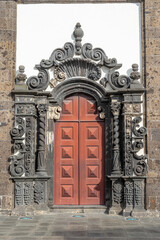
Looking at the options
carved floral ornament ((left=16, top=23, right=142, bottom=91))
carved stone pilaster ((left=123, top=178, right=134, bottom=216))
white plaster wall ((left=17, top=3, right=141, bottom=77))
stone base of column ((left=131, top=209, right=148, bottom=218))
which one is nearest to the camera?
stone base of column ((left=131, top=209, right=148, bottom=218))

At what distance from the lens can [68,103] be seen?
7.80m

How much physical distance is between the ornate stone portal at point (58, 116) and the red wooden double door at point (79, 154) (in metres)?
0.16

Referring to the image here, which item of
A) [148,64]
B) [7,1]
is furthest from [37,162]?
[7,1]

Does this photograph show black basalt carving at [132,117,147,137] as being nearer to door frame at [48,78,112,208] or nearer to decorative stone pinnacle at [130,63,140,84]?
door frame at [48,78,112,208]

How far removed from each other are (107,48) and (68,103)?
60.8 inches

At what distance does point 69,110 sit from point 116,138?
127 centimetres

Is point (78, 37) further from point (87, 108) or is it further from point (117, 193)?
point (117, 193)

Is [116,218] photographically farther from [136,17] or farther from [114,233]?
[136,17]

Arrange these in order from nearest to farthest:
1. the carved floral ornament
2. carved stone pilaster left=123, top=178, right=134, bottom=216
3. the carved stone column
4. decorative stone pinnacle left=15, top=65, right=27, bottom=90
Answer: carved stone pilaster left=123, top=178, right=134, bottom=216 → the carved stone column → decorative stone pinnacle left=15, top=65, right=27, bottom=90 → the carved floral ornament

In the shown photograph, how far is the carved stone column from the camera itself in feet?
24.4

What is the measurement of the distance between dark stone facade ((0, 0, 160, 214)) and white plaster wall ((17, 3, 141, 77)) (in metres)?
0.23

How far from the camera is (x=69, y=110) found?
307 inches

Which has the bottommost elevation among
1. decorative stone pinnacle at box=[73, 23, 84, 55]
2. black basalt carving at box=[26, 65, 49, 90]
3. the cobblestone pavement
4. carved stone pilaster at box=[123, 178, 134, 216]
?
the cobblestone pavement

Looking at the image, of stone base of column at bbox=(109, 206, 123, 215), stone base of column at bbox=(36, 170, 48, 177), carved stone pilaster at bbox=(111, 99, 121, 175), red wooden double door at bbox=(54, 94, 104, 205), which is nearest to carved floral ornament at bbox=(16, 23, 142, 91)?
carved stone pilaster at bbox=(111, 99, 121, 175)
